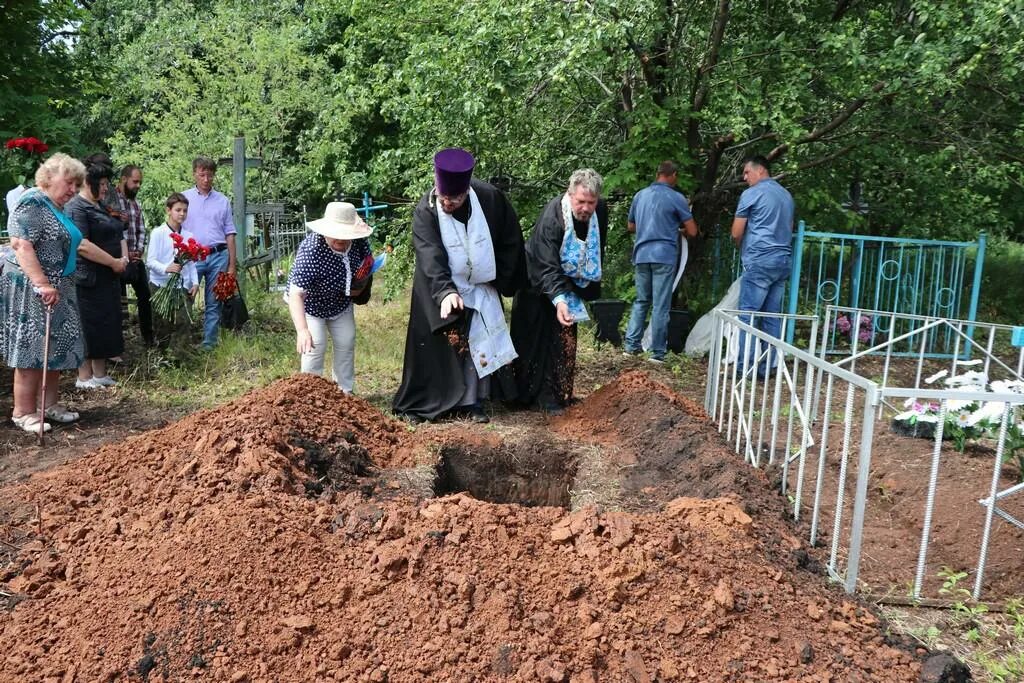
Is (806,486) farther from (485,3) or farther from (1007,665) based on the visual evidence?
(485,3)

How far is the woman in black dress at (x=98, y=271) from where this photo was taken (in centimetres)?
617

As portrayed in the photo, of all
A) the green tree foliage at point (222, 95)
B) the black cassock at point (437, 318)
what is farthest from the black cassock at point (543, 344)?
the green tree foliage at point (222, 95)

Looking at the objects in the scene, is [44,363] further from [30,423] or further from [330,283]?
[330,283]

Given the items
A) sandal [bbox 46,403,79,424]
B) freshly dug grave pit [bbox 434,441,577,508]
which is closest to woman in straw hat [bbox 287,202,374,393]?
freshly dug grave pit [bbox 434,441,577,508]

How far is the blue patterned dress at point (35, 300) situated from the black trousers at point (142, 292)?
5.89 ft

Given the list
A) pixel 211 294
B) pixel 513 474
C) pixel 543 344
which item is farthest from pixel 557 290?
pixel 211 294

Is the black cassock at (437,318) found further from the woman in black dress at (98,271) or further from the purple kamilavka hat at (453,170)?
the woman in black dress at (98,271)

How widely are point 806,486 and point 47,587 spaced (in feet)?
12.2

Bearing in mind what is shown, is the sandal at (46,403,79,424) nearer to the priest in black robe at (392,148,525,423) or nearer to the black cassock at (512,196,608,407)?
the priest in black robe at (392,148,525,423)

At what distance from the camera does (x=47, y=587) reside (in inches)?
126

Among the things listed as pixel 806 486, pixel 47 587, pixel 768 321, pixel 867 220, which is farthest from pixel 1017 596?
pixel 867 220

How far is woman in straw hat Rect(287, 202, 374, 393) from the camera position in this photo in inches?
211

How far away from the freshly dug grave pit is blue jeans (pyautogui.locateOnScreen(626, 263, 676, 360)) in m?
3.35

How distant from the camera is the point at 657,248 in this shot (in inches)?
312
